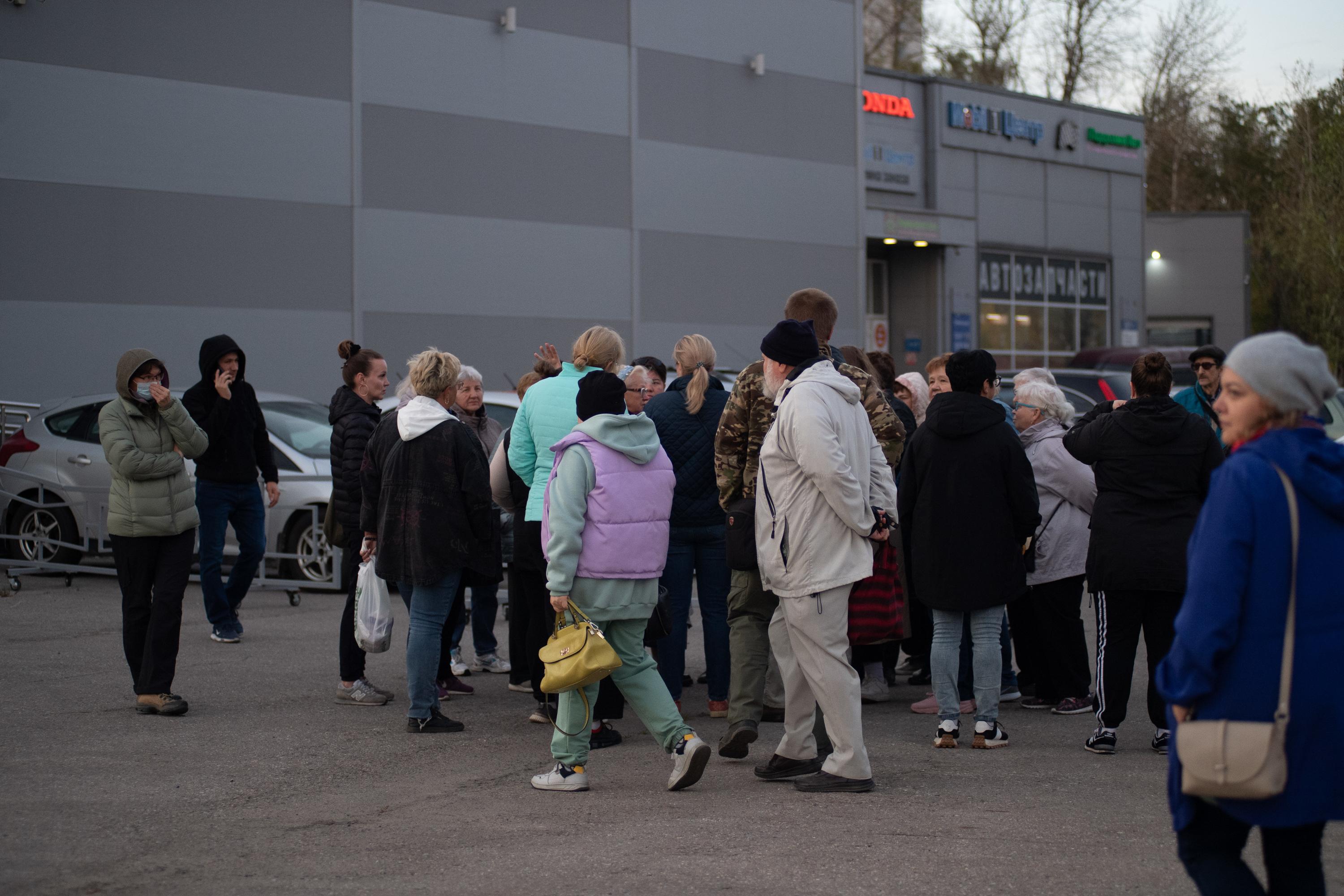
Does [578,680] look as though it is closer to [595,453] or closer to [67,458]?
[595,453]

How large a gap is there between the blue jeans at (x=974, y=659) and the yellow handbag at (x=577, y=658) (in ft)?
6.00

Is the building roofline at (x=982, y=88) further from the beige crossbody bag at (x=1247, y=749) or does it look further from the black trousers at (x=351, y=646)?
the beige crossbody bag at (x=1247, y=749)

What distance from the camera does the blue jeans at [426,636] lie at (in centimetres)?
700

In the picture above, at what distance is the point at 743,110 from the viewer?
2572 centimetres

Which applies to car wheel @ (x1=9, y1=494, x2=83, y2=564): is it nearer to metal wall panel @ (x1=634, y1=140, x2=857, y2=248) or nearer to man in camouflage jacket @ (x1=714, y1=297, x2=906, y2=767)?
man in camouflage jacket @ (x1=714, y1=297, x2=906, y2=767)

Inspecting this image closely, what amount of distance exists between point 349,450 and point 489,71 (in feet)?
51.9

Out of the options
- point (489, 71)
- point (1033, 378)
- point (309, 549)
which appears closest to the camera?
point (1033, 378)

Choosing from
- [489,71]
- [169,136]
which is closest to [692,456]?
[169,136]

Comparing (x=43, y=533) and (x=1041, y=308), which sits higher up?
(x=1041, y=308)

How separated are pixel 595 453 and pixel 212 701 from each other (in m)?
3.20

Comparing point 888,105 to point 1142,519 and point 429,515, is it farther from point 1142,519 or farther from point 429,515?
point 429,515

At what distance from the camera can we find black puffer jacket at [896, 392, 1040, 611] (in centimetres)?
664

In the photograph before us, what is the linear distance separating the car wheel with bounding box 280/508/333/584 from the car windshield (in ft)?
2.05

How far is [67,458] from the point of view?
508 inches
